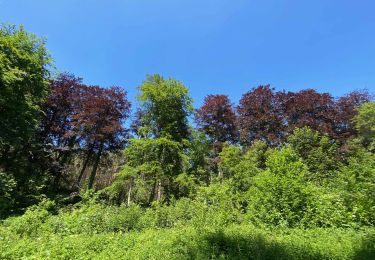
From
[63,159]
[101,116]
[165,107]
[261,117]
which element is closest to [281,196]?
[165,107]

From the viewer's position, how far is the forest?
24.1ft

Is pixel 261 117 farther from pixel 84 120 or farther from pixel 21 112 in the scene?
pixel 21 112

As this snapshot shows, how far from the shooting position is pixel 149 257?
245 inches

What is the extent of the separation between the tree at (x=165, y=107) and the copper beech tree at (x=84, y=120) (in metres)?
3.09

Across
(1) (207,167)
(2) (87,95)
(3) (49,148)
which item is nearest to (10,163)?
(3) (49,148)

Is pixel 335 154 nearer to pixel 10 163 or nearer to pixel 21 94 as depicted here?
pixel 21 94

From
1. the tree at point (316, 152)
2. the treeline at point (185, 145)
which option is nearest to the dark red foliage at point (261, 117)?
the treeline at point (185, 145)

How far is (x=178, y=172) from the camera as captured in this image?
1994cm

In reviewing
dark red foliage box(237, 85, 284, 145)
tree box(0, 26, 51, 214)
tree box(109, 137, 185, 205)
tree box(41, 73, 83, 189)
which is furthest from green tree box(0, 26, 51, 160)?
dark red foliage box(237, 85, 284, 145)

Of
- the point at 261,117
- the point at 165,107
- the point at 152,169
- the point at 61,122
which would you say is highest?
the point at 261,117

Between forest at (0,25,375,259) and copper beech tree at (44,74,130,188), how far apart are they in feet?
0.29

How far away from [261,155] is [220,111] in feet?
22.4

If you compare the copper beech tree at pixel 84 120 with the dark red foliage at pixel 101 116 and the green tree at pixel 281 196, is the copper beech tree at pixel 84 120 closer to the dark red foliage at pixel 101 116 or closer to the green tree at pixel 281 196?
the dark red foliage at pixel 101 116

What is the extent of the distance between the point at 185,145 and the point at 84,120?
8.19 meters
